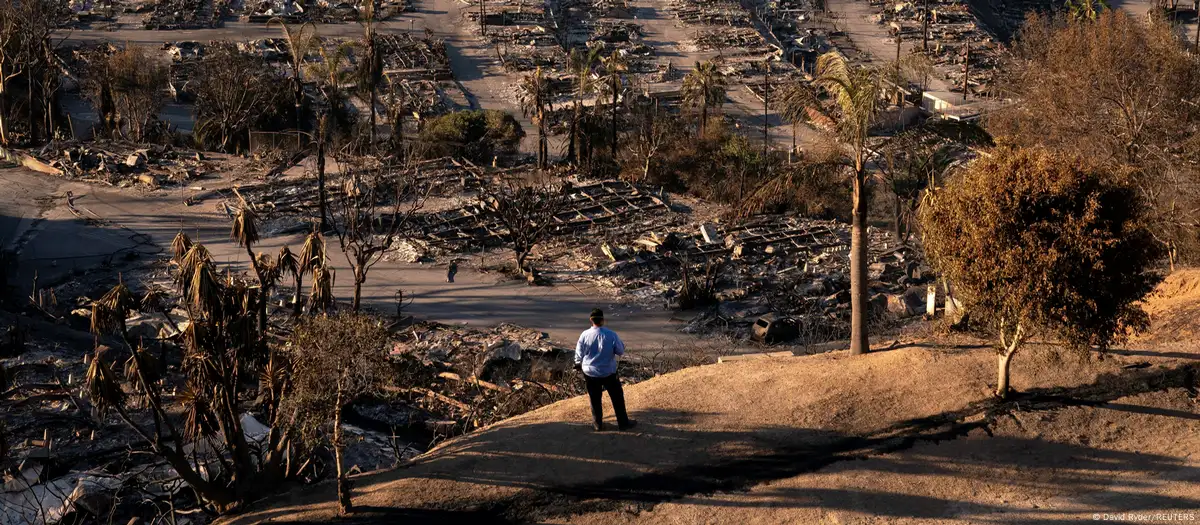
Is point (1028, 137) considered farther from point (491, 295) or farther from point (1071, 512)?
point (1071, 512)

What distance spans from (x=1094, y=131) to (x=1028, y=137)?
8.77 ft

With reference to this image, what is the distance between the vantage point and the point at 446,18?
59.2m

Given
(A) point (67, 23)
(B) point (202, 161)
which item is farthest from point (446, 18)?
(B) point (202, 161)

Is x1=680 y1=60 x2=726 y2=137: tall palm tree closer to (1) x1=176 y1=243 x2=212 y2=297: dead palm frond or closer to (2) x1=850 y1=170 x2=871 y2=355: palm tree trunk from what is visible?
(2) x1=850 y1=170 x2=871 y2=355: palm tree trunk

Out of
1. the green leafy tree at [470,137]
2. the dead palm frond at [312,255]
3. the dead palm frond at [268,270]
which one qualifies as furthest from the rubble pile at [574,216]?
the dead palm frond at [268,270]

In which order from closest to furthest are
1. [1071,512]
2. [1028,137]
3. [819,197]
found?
[1071,512], [1028,137], [819,197]

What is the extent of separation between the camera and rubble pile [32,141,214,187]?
32.0 metres

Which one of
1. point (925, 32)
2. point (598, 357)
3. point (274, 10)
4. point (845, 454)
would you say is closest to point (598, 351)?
point (598, 357)

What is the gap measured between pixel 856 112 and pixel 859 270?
212cm

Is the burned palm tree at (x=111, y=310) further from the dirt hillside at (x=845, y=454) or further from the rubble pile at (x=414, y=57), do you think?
the rubble pile at (x=414, y=57)

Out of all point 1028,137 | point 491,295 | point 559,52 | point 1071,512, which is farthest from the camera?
point 559,52

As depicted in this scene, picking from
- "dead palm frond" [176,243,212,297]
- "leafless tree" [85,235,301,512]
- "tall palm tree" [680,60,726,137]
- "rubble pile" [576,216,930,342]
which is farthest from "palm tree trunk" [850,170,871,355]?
"tall palm tree" [680,60,726,137]

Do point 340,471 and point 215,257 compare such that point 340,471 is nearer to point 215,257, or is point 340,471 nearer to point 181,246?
point 181,246

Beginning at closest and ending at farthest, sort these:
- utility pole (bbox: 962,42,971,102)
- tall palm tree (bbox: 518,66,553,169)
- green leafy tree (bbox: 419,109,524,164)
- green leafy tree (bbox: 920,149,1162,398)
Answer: green leafy tree (bbox: 920,149,1162,398)
tall palm tree (bbox: 518,66,553,169)
green leafy tree (bbox: 419,109,524,164)
utility pole (bbox: 962,42,971,102)
